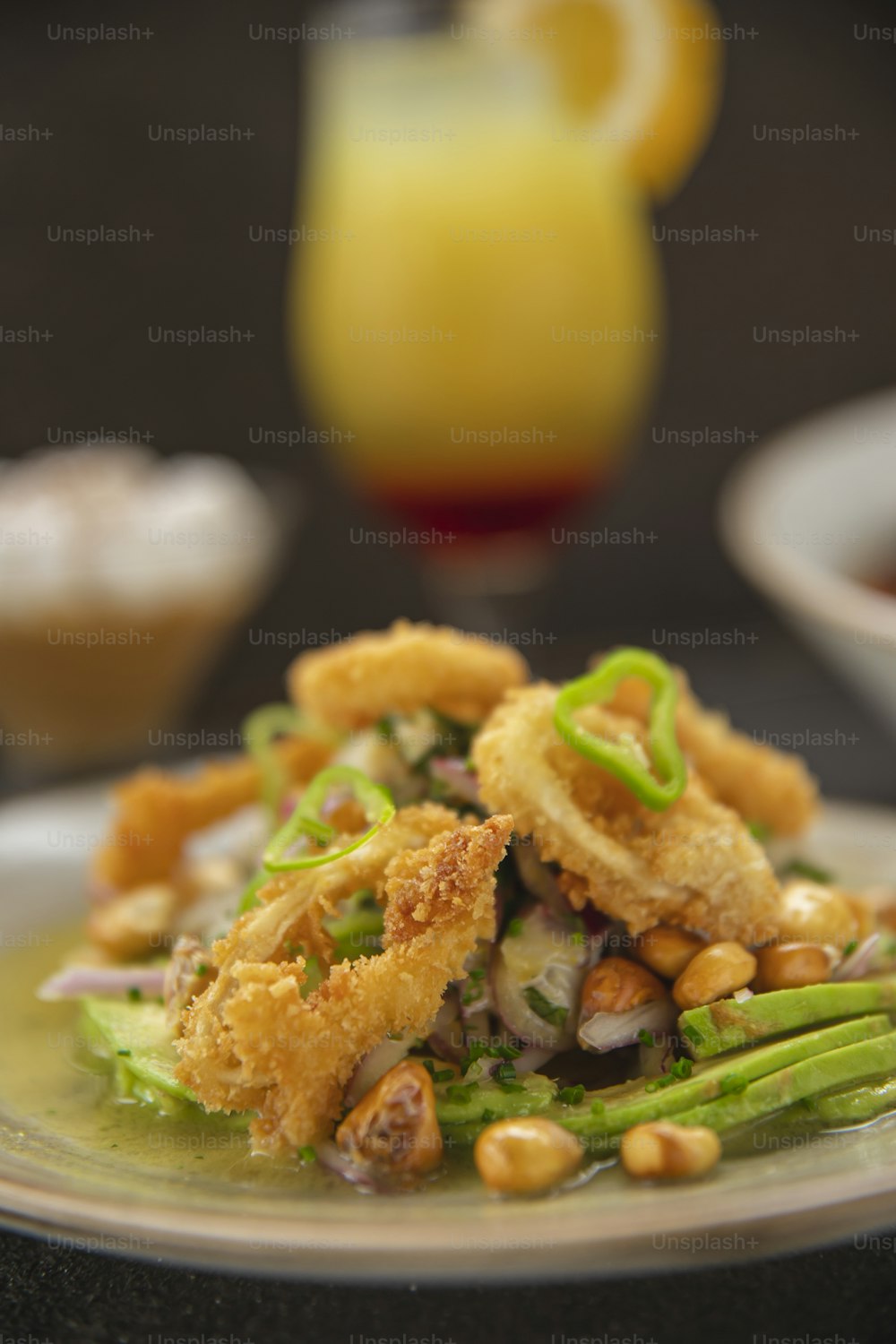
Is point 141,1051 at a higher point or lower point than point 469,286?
lower

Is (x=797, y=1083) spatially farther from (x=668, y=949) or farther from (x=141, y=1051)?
(x=141, y=1051)

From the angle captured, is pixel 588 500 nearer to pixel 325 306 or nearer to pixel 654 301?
pixel 654 301

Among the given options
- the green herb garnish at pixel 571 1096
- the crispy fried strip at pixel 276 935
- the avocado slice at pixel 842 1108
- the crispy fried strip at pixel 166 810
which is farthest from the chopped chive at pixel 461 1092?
the crispy fried strip at pixel 166 810

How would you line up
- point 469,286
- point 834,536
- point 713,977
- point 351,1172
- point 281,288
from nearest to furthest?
1. point 351,1172
2. point 713,977
3. point 834,536
4. point 469,286
5. point 281,288

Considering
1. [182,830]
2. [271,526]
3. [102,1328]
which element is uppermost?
[102,1328]

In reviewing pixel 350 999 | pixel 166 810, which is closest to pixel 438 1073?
pixel 350 999

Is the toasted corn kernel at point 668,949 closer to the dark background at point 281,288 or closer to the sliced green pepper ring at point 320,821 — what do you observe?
the sliced green pepper ring at point 320,821

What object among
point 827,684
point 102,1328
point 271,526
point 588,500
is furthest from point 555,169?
point 102,1328
